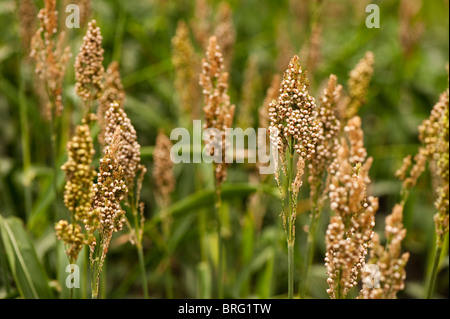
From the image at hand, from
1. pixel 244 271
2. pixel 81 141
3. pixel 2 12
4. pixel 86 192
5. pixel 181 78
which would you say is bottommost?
pixel 244 271

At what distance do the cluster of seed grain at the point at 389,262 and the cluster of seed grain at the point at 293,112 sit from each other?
264mm

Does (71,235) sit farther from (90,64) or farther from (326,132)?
(326,132)

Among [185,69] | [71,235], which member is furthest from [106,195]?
[185,69]

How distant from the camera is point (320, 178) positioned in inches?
54.7

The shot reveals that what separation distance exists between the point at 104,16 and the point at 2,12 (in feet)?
2.37

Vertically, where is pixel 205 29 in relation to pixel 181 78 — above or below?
above

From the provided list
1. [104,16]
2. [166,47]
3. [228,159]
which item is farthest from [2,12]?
[228,159]

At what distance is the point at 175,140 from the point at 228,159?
1057mm

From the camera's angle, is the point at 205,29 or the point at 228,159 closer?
the point at 228,159

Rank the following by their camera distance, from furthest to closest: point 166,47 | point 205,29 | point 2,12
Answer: point 166,47 → point 2,12 → point 205,29

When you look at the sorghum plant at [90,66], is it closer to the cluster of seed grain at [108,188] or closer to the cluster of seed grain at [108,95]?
the cluster of seed grain at [108,95]

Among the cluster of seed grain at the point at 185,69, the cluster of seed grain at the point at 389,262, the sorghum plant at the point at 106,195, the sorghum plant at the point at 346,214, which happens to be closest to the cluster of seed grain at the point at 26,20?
the cluster of seed grain at the point at 185,69
